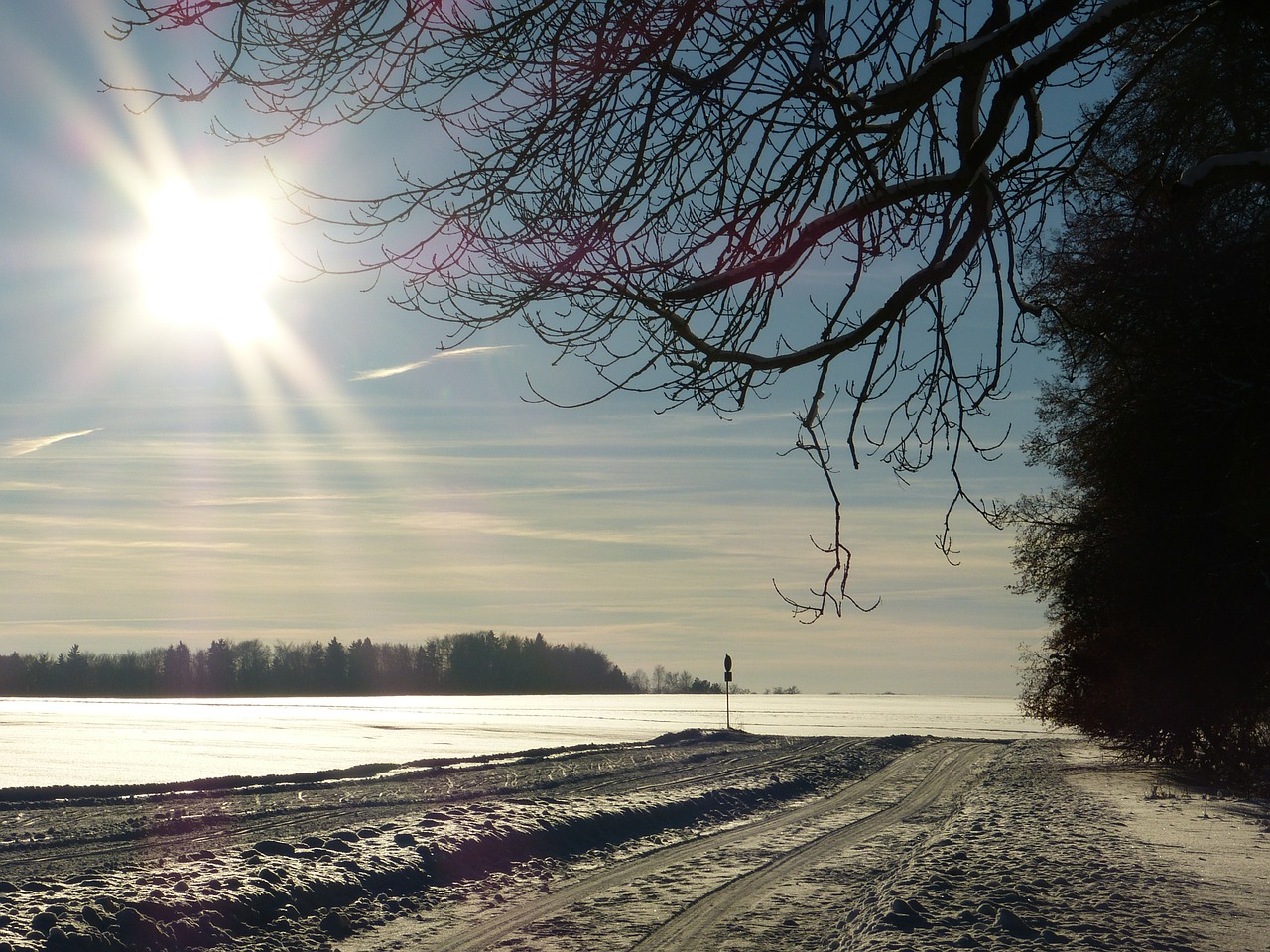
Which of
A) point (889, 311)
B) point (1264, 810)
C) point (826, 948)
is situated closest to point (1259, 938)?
point (826, 948)

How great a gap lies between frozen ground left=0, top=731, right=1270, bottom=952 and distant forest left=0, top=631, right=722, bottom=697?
10611 centimetres

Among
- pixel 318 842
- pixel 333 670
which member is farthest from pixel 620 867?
pixel 333 670

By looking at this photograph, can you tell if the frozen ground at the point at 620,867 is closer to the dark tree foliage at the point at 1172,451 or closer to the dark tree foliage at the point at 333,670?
the dark tree foliage at the point at 1172,451

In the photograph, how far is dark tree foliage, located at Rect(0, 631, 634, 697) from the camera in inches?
4879

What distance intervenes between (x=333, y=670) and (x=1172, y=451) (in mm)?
128174

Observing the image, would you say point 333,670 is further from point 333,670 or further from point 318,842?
point 318,842

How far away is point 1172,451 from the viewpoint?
688 inches

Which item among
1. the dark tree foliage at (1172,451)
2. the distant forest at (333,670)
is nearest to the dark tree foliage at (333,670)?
the distant forest at (333,670)

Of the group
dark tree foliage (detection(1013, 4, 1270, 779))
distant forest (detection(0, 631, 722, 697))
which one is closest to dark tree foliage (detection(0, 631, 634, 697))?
distant forest (detection(0, 631, 722, 697))

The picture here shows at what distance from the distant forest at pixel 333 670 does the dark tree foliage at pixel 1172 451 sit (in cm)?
10272

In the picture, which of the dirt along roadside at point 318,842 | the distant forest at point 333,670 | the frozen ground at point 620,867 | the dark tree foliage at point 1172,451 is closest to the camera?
the frozen ground at point 620,867

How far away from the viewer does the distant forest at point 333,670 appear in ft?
407

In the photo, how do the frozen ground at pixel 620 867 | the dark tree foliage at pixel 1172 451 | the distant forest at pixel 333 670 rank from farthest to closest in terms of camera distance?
the distant forest at pixel 333 670 < the dark tree foliage at pixel 1172 451 < the frozen ground at pixel 620 867

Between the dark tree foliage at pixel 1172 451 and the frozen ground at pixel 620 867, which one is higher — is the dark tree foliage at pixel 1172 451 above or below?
above
